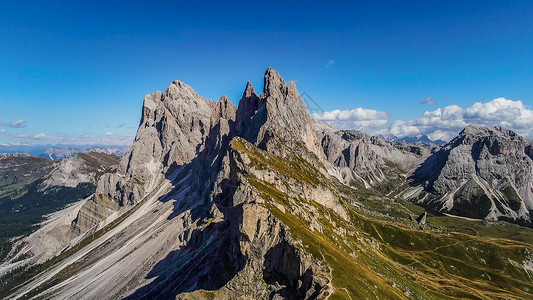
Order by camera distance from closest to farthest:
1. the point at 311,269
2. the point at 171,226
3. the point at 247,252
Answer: the point at 311,269 → the point at 247,252 → the point at 171,226

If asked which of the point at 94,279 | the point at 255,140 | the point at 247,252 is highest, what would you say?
the point at 255,140

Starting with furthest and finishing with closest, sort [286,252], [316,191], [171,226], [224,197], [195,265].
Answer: [171,226]
[316,191]
[224,197]
[195,265]
[286,252]

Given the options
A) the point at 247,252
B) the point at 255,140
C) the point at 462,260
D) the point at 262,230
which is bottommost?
the point at 462,260

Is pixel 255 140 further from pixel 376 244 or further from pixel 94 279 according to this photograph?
pixel 94 279

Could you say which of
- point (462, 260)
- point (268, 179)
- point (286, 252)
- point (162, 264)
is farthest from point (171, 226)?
point (462, 260)

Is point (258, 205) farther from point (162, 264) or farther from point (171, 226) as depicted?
point (171, 226)

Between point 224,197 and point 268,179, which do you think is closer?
point 268,179

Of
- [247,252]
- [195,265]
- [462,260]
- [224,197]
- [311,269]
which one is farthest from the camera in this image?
[462,260]

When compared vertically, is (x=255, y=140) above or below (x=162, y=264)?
above

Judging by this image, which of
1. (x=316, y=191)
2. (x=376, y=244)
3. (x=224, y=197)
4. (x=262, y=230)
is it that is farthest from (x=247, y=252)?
(x=376, y=244)
